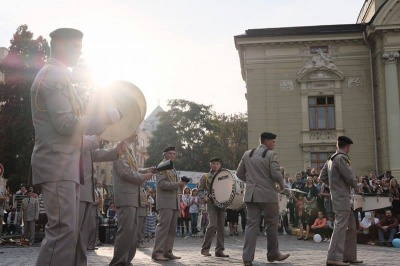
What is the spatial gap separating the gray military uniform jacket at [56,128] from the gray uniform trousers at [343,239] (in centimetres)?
550

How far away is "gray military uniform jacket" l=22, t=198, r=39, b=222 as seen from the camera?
18.7 m

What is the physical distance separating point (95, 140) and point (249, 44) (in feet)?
108

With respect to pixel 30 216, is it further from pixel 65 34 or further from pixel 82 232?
pixel 65 34

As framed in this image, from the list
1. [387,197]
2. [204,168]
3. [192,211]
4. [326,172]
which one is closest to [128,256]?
[326,172]

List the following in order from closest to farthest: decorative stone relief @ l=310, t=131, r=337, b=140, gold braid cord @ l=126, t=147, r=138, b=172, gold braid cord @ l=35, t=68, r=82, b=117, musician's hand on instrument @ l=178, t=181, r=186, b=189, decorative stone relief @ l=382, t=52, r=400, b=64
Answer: gold braid cord @ l=35, t=68, r=82, b=117
gold braid cord @ l=126, t=147, r=138, b=172
musician's hand on instrument @ l=178, t=181, r=186, b=189
decorative stone relief @ l=382, t=52, r=400, b=64
decorative stone relief @ l=310, t=131, r=337, b=140

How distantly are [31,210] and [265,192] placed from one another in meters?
11.6

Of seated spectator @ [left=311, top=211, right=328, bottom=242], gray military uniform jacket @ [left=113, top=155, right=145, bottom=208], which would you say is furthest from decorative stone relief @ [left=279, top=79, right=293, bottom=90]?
gray military uniform jacket @ [left=113, top=155, right=145, bottom=208]

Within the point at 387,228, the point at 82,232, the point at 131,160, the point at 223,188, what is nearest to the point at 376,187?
A: the point at 387,228

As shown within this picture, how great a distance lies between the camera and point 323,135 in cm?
3638

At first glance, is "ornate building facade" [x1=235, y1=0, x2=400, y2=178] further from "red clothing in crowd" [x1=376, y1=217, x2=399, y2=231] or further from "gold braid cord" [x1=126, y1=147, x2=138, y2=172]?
"gold braid cord" [x1=126, y1=147, x2=138, y2=172]

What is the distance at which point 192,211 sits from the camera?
23.0m

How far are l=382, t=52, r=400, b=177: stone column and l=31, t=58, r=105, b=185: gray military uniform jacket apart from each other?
106 feet

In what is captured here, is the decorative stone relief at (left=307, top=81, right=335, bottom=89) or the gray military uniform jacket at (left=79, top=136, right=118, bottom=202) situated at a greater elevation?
the decorative stone relief at (left=307, top=81, right=335, bottom=89)

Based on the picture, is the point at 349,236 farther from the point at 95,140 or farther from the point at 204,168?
the point at 204,168
